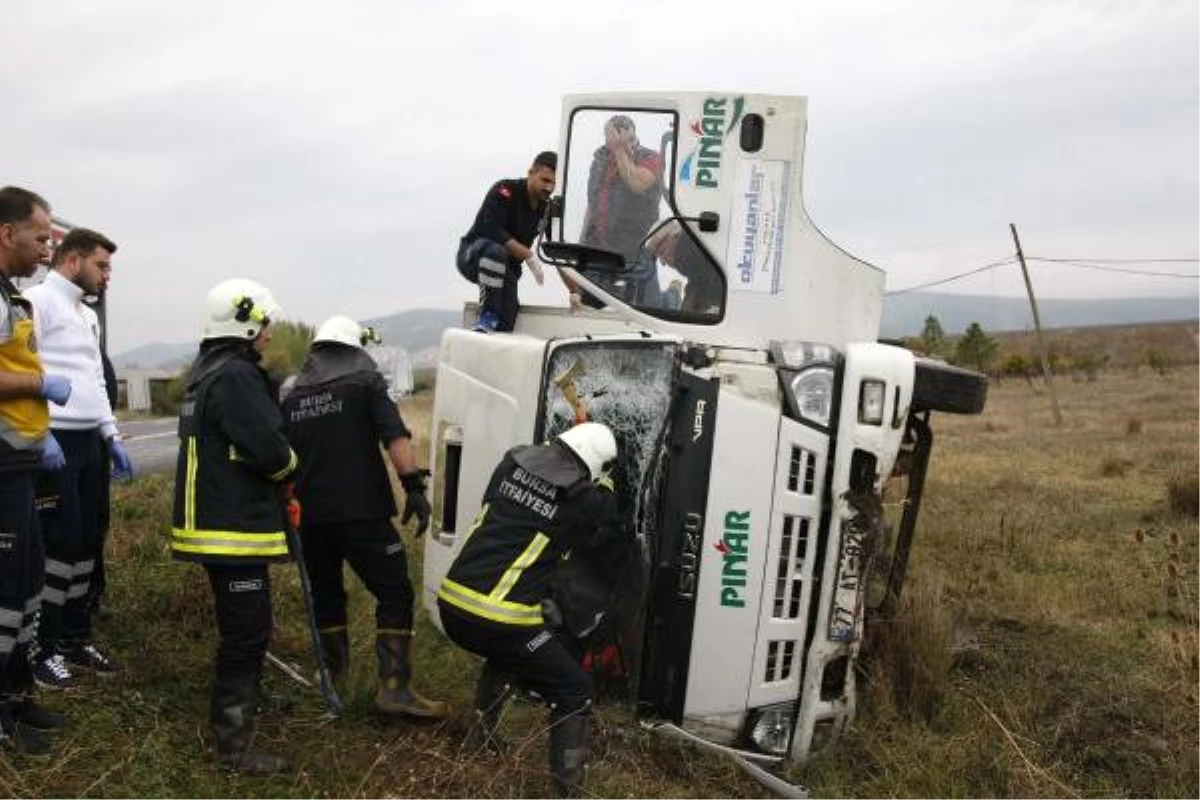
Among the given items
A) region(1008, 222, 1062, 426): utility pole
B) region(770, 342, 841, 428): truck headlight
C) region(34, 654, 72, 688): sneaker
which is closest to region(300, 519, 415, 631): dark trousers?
region(34, 654, 72, 688): sneaker

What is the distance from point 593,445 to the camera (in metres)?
4.16

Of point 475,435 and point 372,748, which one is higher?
point 475,435

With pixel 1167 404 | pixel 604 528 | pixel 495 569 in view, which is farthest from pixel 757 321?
pixel 1167 404

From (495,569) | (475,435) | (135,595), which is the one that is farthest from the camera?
(135,595)

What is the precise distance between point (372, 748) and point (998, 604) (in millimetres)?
4308

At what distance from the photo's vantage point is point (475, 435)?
5.33 m

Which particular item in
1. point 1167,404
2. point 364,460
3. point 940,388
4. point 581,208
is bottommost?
point 1167,404

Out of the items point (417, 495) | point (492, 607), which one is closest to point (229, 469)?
point (417, 495)

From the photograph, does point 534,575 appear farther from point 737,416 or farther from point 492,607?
point 737,416

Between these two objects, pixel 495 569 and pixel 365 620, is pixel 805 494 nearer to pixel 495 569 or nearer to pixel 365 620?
pixel 495 569

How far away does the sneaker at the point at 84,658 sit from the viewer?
16.0ft

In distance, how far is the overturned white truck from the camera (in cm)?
436

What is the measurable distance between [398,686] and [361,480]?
92 centimetres

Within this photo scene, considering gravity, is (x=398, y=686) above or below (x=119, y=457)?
below
